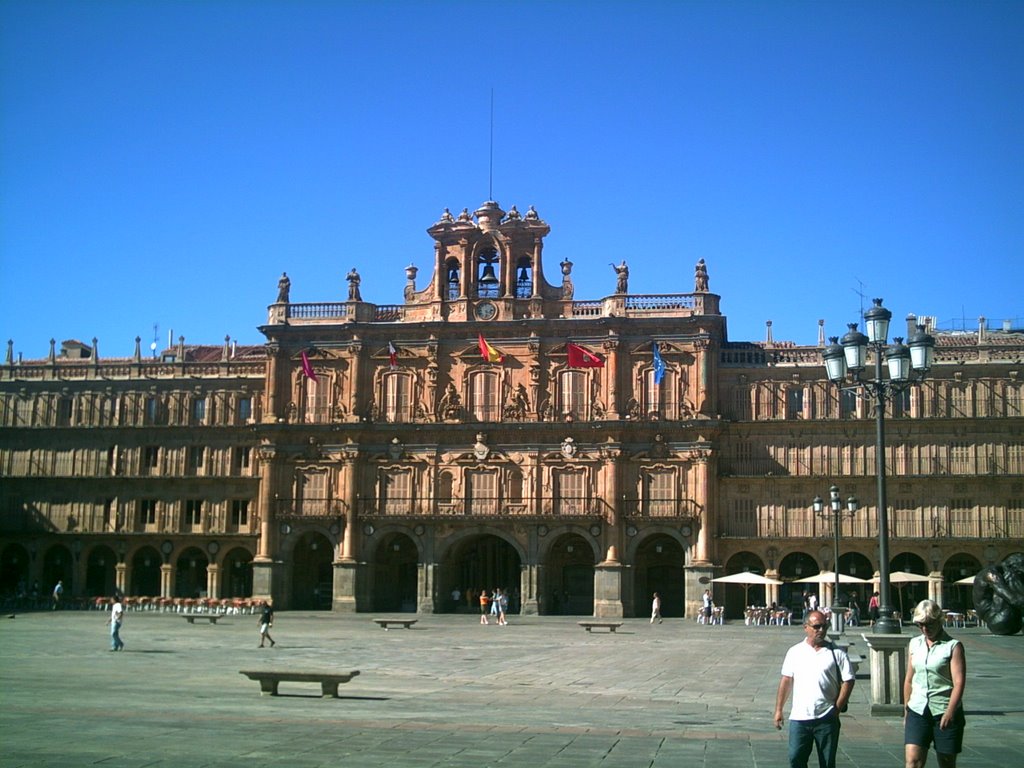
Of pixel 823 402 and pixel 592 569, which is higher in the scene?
pixel 823 402

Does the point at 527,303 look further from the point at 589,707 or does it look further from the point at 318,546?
the point at 589,707

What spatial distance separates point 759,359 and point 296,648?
3926 cm

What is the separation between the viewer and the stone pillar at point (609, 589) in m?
69.1

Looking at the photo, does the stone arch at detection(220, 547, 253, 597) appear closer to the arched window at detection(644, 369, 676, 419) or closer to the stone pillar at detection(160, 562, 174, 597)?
the stone pillar at detection(160, 562, 174, 597)

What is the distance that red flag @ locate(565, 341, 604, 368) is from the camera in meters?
70.4

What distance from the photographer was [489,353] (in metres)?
71.6

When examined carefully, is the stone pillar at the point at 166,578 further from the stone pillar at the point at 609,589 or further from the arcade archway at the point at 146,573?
the stone pillar at the point at 609,589

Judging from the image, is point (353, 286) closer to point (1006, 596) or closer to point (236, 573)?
point (236, 573)

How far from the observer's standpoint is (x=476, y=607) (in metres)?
72.9

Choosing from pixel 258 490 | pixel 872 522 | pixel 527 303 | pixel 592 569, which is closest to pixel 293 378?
pixel 258 490

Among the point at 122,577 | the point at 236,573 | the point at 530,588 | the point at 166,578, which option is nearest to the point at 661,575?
the point at 530,588

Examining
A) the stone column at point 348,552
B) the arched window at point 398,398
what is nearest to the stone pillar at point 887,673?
the stone column at point 348,552

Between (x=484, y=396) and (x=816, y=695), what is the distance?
197 ft

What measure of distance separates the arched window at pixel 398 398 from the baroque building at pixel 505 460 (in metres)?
0.13
